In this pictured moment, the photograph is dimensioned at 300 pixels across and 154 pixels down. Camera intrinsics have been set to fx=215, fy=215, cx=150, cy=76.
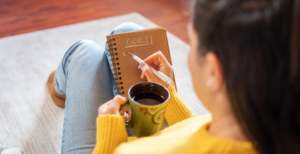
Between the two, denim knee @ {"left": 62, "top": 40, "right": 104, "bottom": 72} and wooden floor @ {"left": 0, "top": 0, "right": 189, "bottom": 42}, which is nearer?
denim knee @ {"left": 62, "top": 40, "right": 104, "bottom": 72}

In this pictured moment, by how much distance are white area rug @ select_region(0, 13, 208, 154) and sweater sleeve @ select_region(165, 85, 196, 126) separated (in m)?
0.56

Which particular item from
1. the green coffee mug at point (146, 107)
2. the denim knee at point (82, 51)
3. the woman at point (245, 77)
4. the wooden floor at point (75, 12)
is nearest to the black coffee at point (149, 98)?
the green coffee mug at point (146, 107)

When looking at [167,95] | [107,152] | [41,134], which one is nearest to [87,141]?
[107,152]

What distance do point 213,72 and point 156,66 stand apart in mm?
443

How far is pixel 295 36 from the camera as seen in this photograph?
10.1 inches

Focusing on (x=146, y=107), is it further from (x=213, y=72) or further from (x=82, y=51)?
(x=82, y=51)

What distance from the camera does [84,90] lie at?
741 mm

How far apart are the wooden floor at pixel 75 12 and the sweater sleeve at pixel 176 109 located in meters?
1.29

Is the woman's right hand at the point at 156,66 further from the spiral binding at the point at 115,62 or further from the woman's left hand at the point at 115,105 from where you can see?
the woman's left hand at the point at 115,105

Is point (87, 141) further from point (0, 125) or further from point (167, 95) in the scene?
point (0, 125)

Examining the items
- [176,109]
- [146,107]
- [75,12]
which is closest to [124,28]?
[176,109]

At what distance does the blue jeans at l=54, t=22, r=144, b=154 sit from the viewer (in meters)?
0.64

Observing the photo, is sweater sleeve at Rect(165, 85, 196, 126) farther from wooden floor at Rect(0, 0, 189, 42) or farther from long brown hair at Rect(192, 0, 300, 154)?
wooden floor at Rect(0, 0, 189, 42)

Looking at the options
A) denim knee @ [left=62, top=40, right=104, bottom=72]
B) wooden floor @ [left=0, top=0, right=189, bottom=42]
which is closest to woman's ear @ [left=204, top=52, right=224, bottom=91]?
denim knee @ [left=62, top=40, right=104, bottom=72]
